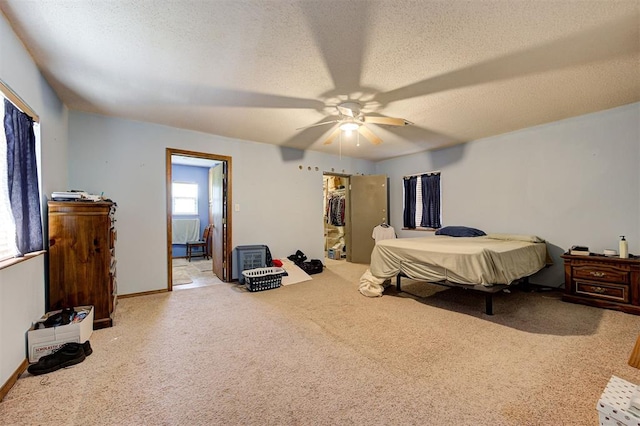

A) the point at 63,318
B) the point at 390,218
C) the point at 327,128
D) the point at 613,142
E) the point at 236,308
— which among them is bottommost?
the point at 236,308

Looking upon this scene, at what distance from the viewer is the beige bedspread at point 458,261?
2.93 metres

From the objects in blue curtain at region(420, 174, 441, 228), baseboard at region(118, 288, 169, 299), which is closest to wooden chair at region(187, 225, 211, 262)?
baseboard at region(118, 288, 169, 299)

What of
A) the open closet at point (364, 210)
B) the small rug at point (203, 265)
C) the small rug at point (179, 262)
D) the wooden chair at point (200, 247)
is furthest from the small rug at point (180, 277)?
the open closet at point (364, 210)

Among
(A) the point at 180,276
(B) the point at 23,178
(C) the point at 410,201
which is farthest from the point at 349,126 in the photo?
(A) the point at 180,276

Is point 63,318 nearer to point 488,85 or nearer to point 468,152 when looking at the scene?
point 488,85

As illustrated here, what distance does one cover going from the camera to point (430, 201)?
5.67 metres

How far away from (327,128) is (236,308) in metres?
2.81

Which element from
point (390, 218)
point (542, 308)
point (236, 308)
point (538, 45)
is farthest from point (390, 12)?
point (390, 218)

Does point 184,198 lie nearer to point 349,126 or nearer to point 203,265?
point 203,265

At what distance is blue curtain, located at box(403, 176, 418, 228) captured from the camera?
6027 millimetres

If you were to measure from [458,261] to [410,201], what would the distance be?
3216 millimetres

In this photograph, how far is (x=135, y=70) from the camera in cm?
246

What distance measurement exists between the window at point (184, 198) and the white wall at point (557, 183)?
6.38m

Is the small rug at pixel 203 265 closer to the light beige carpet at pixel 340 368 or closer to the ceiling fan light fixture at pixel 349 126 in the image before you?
the light beige carpet at pixel 340 368
